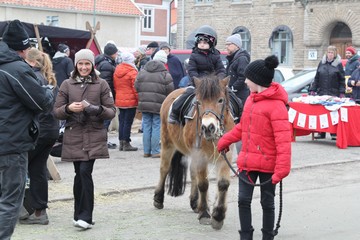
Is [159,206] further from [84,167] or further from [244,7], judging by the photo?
[244,7]

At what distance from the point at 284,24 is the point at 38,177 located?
36.5 m

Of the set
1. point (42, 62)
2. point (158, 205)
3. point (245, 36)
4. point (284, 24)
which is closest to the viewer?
point (42, 62)

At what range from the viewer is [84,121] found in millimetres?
7832

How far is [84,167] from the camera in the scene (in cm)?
778

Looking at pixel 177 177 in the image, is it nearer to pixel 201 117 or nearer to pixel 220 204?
pixel 220 204

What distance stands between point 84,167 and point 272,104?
2.25 meters

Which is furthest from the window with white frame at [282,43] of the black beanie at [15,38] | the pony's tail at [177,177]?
the black beanie at [15,38]

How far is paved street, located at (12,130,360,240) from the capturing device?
7852 millimetres

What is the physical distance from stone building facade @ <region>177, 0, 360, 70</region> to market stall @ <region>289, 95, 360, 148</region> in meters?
24.4

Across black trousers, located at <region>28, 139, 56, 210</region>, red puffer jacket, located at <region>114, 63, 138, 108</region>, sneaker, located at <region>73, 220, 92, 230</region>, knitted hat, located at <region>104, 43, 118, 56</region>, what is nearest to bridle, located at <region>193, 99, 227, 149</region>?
sneaker, located at <region>73, 220, 92, 230</region>

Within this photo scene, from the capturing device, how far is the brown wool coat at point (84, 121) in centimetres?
776

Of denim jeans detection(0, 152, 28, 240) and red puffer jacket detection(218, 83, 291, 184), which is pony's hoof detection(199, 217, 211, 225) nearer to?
red puffer jacket detection(218, 83, 291, 184)

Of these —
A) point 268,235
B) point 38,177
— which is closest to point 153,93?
point 38,177

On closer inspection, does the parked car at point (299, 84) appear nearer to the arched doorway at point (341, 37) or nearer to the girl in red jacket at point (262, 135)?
the girl in red jacket at point (262, 135)
